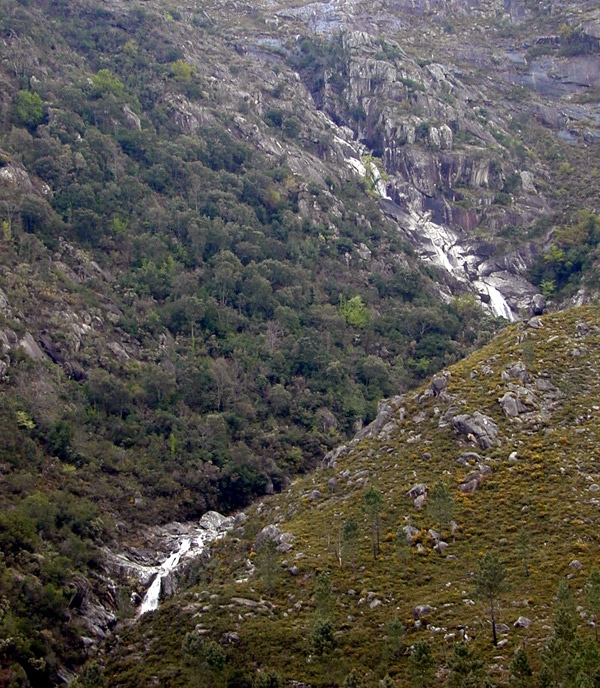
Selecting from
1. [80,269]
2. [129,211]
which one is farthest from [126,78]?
[80,269]

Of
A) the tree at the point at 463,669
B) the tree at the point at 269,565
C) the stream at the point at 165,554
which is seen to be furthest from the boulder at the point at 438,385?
the tree at the point at 463,669

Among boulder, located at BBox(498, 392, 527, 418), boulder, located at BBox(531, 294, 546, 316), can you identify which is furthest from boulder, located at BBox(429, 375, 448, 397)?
boulder, located at BBox(531, 294, 546, 316)

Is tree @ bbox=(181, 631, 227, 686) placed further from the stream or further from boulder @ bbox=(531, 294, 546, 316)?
boulder @ bbox=(531, 294, 546, 316)

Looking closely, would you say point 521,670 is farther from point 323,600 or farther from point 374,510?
point 374,510

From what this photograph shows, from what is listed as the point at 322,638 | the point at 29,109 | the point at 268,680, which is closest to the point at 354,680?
the point at 322,638

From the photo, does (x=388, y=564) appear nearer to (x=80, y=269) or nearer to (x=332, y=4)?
(x=80, y=269)

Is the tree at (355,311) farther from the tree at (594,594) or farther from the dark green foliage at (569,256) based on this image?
the tree at (594,594)
